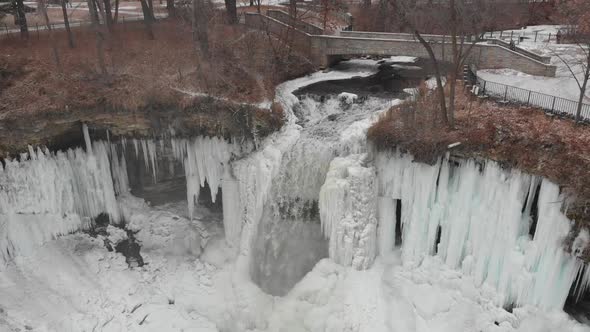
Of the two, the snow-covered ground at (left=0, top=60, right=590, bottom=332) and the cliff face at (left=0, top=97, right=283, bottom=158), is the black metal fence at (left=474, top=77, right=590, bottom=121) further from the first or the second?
the cliff face at (left=0, top=97, right=283, bottom=158)

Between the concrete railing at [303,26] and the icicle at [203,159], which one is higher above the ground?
the concrete railing at [303,26]

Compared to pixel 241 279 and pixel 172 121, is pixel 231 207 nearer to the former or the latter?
pixel 241 279

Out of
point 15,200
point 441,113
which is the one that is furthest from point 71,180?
point 441,113

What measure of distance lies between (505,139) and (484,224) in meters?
2.47

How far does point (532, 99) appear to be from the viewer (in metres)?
16.4

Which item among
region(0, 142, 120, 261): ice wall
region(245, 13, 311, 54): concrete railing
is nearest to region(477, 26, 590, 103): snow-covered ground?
region(245, 13, 311, 54): concrete railing

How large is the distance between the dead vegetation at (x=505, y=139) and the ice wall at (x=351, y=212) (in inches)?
51.7

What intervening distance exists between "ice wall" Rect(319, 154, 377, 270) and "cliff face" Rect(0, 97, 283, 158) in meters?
3.77

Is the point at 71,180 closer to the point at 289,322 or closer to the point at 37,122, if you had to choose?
the point at 37,122

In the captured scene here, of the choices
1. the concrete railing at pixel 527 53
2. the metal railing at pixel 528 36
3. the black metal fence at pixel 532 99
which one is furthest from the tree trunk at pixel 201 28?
the metal railing at pixel 528 36

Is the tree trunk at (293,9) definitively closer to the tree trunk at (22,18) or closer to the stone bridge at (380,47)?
the stone bridge at (380,47)

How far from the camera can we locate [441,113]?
1586 cm

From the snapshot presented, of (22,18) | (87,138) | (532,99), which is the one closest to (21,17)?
(22,18)

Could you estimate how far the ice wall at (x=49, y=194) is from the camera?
16.1 metres
